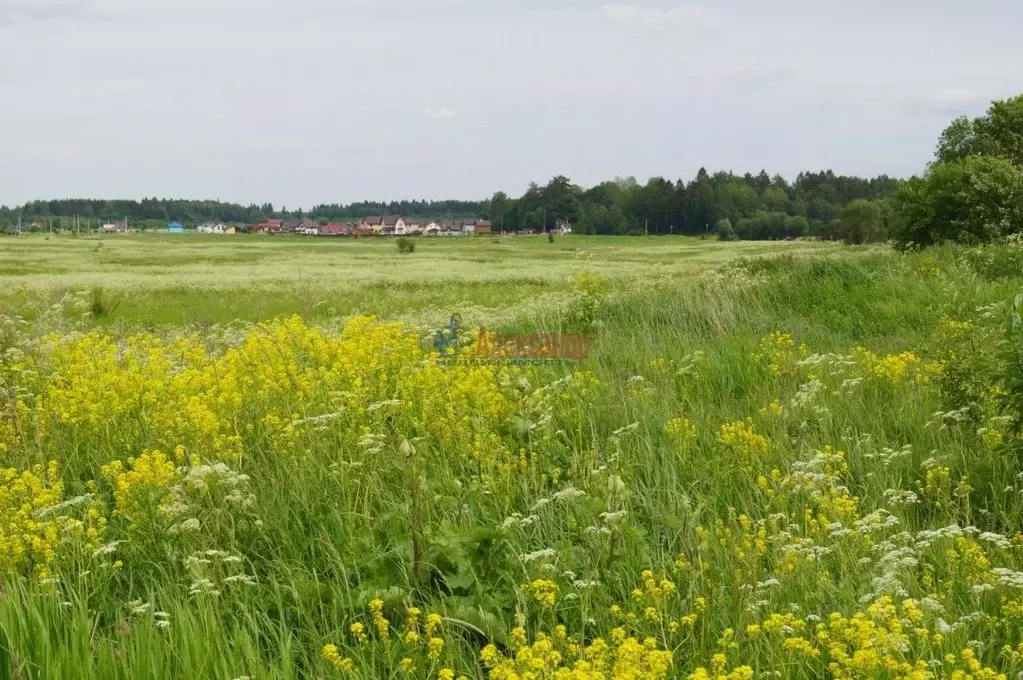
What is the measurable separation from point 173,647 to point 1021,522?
3.58m

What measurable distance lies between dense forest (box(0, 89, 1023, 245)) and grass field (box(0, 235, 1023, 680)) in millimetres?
22677

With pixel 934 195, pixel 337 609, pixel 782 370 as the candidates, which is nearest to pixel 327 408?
pixel 337 609

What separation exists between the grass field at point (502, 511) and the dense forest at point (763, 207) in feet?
74.4

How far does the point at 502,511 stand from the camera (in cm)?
423

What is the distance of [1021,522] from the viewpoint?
4020 millimetres

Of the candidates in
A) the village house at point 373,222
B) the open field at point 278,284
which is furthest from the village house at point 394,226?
the open field at point 278,284

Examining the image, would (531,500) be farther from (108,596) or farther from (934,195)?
(934,195)

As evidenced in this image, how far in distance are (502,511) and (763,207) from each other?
351ft

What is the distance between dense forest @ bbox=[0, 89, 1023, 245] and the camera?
27984 mm

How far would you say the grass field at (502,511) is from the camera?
293 centimetres

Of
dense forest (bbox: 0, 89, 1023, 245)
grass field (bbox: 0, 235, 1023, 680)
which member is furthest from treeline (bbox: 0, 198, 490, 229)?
grass field (bbox: 0, 235, 1023, 680)

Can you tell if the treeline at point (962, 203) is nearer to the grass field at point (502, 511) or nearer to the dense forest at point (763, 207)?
the dense forest at point (763, 207)

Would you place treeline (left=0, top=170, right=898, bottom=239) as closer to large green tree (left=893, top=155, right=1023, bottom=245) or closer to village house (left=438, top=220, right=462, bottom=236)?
village house (left=438, top=220, right=462, bottom=236)

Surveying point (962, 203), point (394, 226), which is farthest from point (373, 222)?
point (962, 203)
